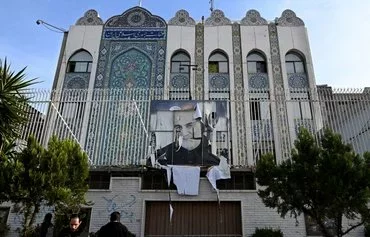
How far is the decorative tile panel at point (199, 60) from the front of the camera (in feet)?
61.9

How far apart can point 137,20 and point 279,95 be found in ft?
31.8

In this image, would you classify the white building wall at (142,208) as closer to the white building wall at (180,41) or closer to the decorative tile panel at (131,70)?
the decorative tile panel at (131,70)

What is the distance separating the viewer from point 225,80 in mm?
19438

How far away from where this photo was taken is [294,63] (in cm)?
1997

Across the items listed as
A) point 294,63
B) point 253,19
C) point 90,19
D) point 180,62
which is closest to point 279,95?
point 294,63

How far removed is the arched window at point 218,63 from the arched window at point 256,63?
1277mm

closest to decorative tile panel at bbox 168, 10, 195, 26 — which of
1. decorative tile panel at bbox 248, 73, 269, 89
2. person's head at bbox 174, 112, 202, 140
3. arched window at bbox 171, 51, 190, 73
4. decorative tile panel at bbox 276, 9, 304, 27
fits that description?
arched window at bbox 171, 51, 190, 73

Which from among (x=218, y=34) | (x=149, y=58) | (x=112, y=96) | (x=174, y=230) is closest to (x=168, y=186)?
(x=174, y=230)

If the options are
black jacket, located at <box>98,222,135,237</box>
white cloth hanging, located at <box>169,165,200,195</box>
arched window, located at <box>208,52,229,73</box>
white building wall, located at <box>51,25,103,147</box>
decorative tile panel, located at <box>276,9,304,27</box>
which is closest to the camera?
black jacket, located at <box>98,222,135,237</box>

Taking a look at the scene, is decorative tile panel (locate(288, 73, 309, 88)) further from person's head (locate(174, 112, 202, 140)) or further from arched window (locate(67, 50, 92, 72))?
arched window (locate(67, 50, 92, 72))

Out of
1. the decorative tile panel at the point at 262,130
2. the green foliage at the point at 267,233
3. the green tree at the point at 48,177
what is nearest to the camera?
the green tree at the point at 48,177

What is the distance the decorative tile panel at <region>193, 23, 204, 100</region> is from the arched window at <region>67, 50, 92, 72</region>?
6.03 meters

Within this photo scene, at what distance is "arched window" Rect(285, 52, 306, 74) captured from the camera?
19.7 meters

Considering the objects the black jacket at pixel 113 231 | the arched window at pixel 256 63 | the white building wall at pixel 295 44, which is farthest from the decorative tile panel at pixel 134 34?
the black jacket at pixel 113 231
